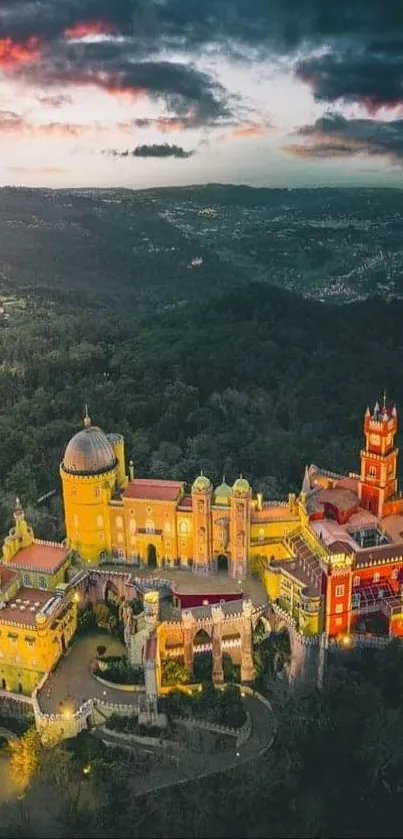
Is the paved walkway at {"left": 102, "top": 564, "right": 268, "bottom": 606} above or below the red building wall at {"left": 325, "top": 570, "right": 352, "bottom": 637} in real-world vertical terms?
below

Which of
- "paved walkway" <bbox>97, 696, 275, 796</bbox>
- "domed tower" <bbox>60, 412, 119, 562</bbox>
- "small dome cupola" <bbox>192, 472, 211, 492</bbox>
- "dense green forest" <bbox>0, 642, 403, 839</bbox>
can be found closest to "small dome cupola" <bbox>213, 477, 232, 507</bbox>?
"small dome cupola" <bbox>192, 472, 211, 492</bbox>

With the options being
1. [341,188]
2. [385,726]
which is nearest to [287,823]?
[385,726]

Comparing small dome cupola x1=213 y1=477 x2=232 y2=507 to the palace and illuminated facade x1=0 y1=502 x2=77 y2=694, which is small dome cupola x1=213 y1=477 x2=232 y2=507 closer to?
the palace

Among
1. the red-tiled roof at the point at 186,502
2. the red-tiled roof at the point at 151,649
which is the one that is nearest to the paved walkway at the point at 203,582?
the red-tiled roof at the point at 186,502

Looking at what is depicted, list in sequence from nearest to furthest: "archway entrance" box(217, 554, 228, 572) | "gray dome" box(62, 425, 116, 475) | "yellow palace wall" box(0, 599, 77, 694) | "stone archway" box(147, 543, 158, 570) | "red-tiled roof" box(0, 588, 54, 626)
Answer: "yellow palace wall" box(0, 599, 77, 694), "red-tiled roof" box(0, 588, 54, 626), "gray dome" box(62, 425, 116, 475), "archway entrance" box(217, 554, 228, 572), "stone archway" box(147, 543, 158, 570)

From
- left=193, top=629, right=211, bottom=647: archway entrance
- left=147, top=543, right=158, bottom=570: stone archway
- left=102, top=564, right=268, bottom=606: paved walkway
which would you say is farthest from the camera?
left=147, top=543, right=158, bottom=570: stone archway

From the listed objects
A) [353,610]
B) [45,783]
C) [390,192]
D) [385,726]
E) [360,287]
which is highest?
[390,192]

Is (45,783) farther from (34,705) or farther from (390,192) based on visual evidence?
(390,192)
